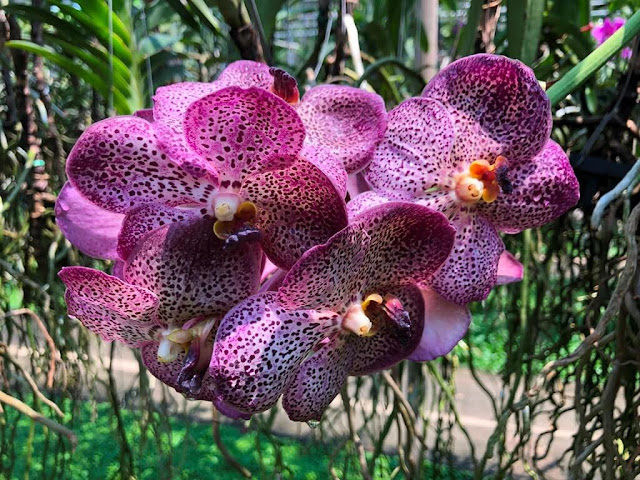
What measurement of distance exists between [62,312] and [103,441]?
129 centimetres

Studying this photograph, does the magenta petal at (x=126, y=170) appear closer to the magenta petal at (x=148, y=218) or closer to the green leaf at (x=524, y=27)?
the magenta petal at (x=148, y=218)

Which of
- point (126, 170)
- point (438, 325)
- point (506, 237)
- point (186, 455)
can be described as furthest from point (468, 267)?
point (186, 455)

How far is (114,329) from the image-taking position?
0.22 meters

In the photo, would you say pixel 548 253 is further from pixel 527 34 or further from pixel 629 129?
pixel 527 34

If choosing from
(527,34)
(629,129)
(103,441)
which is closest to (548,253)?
(629,129)

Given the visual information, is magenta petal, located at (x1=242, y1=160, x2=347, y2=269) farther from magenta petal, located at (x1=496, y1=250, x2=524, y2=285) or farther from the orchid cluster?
magenta petal, located at (x1=496, y1=250, x2=524, y2=285)

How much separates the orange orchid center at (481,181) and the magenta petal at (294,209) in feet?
0.22

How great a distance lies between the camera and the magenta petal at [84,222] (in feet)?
0.77

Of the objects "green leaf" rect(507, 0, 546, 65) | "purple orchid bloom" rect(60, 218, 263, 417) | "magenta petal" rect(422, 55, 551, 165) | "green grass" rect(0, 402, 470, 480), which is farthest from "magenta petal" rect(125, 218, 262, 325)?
"green grass" rect(0, 402, 470, 480)

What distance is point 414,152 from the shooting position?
23 cm

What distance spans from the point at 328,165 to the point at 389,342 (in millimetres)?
85

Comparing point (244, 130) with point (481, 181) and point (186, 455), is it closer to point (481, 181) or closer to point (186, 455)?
point (481, 181)

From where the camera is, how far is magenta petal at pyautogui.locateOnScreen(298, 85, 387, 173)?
8.8 inches

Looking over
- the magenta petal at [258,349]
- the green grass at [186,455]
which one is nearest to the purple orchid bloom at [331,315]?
the magenta petal at [258,349]
